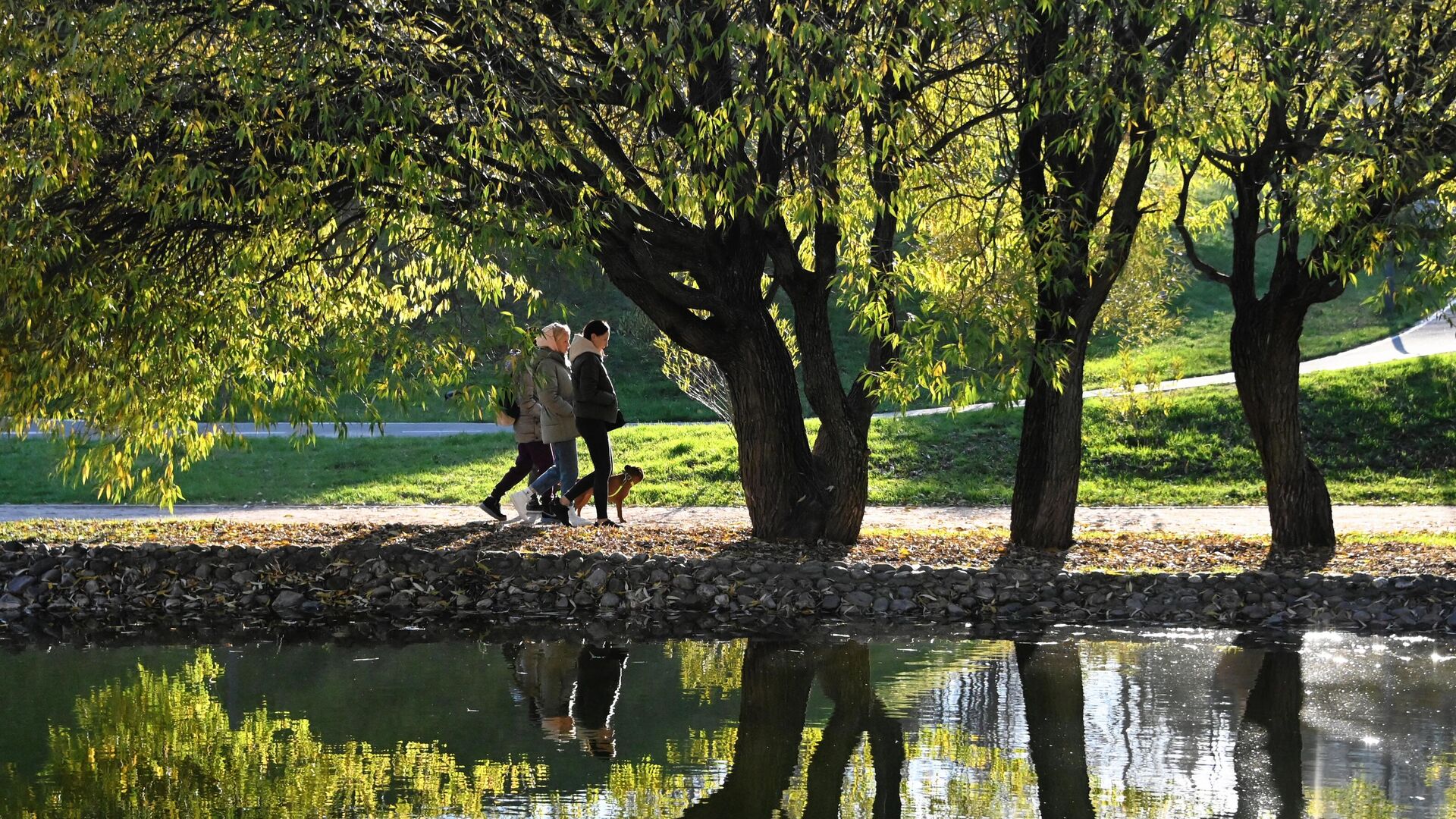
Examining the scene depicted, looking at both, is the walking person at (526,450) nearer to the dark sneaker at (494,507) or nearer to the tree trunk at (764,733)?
the dark sneaker at (494,507)

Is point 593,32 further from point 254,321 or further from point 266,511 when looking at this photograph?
point 266,511

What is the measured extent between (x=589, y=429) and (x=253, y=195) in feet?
12.8

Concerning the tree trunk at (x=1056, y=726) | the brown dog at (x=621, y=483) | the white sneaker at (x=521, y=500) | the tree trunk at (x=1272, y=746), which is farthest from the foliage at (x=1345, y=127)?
the white sneaker at (x=521, y=500)

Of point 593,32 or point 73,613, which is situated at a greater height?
point 593,32

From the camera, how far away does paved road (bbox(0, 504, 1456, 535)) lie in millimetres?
15297

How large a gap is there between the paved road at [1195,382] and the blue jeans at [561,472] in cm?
762

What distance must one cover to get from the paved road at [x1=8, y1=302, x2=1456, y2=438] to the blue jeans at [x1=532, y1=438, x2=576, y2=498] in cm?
762

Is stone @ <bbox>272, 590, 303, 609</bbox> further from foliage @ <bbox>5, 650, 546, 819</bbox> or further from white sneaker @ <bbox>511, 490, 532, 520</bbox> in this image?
foliage @ <bbox>5, 650, 546, 819</bbox>

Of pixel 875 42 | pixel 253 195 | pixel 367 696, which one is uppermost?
pixel 875 42

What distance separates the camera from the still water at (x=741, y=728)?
6.21m

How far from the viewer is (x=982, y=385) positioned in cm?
977

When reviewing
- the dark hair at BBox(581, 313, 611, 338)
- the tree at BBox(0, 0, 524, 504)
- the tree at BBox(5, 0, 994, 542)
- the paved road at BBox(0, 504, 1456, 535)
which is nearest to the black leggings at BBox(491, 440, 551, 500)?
the paved road at BBox(0, 504, 1456, 535)

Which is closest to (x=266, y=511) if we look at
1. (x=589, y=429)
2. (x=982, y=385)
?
(x=589, y=429)

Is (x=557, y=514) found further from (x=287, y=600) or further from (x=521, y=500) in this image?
(x=287, y=600)
